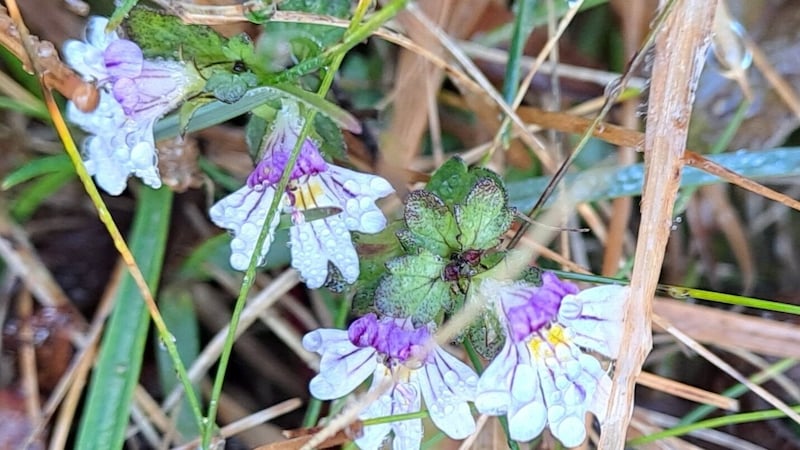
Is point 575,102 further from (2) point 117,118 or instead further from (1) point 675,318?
(2) point 117,118

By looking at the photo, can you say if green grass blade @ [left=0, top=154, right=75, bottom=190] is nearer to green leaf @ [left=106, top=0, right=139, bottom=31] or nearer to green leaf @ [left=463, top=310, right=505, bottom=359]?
green leaf @ [left=106, top=0, right=139, bottom=31]

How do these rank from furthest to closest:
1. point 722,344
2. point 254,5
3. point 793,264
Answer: point 793,264 < point 722,344 < point 254,5

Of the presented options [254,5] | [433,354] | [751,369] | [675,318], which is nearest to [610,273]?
[675,318]

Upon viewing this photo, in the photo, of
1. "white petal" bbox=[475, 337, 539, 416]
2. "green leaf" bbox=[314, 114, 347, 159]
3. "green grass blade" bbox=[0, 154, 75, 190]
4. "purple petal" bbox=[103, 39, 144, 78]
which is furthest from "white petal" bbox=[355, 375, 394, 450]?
"green grass blade" bbox=[0, 154, 75, 190]

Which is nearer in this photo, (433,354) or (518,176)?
(433,354)

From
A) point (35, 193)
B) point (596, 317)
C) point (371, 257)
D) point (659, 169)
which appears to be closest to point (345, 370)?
point (371, 257)
